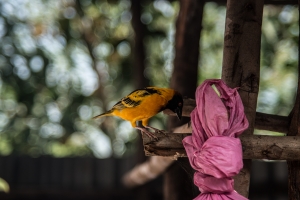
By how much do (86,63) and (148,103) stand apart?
312 inches

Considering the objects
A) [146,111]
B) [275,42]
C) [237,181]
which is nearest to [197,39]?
[146,111]

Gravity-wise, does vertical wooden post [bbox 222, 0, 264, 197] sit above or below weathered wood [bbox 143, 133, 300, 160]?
above

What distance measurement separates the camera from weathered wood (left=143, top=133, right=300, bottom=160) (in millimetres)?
2314

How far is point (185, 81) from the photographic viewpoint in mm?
5090

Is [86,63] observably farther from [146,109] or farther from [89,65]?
[146,109]

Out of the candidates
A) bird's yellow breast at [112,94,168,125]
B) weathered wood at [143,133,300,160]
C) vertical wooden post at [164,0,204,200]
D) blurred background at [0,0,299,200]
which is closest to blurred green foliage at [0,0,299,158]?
blurred background at [0,0,299,200]

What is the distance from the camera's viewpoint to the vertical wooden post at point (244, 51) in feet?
8.52

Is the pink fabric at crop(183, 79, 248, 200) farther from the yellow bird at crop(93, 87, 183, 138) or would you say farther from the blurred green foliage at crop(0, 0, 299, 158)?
the blurred green foliage at crop(0, 0, 299, 158)

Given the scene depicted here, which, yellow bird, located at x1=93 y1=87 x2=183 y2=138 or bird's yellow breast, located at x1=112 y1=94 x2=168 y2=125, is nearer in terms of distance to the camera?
yellow bird, located at x1=93 y1=87 x2=183 y2=138

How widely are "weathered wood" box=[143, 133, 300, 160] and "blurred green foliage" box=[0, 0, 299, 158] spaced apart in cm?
686

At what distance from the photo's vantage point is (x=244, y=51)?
8.63 ft

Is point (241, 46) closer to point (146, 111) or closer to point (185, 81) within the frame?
point (146, 111)

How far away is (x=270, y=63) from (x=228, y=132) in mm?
8128

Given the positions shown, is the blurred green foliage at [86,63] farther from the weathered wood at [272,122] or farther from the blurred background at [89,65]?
the weathered wood at [272,122]
